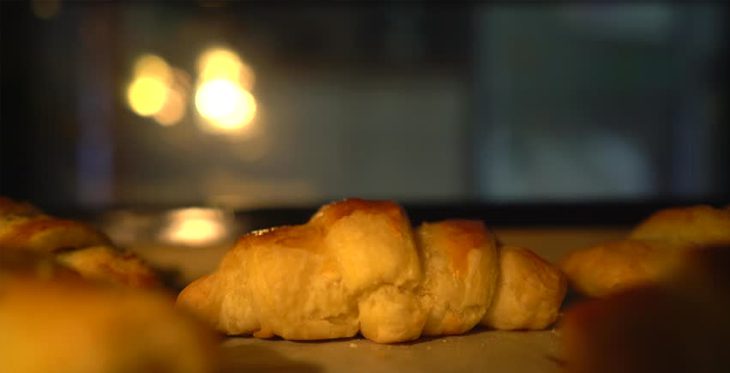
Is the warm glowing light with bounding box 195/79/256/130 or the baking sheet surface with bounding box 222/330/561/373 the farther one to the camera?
the warm glowing light with bounding box 195/79/256/130

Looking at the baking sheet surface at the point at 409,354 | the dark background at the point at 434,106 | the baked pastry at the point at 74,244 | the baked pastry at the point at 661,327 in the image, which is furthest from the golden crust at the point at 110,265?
the dark background at the point at 434,106

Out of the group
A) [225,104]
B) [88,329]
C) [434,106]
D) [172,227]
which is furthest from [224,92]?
[88,329]

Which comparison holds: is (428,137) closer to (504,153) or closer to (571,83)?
(504,153)

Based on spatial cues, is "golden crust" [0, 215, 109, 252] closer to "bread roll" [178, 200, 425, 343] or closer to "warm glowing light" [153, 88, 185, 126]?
"bread roll" [178, 200, 425, 343]

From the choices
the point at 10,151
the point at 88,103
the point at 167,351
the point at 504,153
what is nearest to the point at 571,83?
the point at 504,153

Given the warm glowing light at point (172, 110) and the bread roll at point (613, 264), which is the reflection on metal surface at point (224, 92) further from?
the bread roll at point (613, 264)

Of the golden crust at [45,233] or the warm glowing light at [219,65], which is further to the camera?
the warm glowing light at [219,65]

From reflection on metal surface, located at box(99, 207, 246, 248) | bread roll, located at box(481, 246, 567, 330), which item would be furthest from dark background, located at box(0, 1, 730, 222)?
bread roll, located at box(481, 246, 567, 330)
